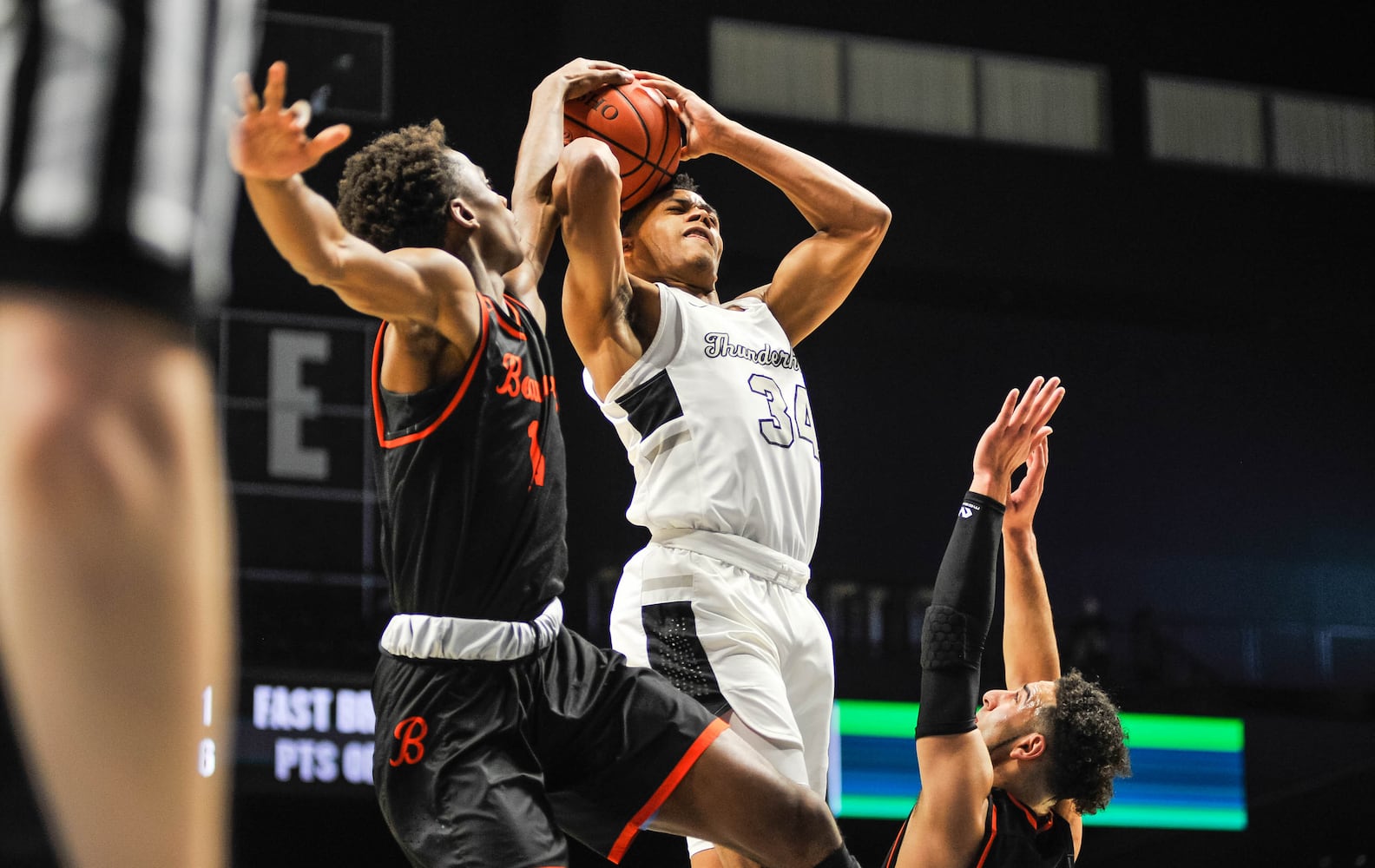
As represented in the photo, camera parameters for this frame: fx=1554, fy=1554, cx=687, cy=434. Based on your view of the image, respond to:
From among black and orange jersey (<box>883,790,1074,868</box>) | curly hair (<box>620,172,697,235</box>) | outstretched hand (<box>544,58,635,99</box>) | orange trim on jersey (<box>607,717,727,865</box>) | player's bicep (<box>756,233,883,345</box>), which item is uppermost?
outstretched hand (<box>544,58,635,99</box>)

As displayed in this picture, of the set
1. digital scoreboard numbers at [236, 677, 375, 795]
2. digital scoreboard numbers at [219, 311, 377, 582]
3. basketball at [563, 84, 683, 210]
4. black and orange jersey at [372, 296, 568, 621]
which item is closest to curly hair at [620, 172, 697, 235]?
basketball at [563, 84, 683, 210]

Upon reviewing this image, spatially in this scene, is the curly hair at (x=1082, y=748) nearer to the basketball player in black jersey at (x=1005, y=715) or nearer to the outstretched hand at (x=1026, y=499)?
the basketball player in black jersey at (x=1005, y=715)

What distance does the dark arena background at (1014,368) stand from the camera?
9625mm

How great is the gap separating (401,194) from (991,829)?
2.10 meters

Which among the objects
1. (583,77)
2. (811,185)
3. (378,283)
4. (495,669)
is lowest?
(495,669)

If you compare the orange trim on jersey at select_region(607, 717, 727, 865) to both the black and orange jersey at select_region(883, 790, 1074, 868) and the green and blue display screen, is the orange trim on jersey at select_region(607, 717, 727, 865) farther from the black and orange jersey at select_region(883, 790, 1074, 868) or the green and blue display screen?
the green and blue display screen

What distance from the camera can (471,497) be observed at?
9.15ft

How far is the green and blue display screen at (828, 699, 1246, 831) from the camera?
33.9 ft

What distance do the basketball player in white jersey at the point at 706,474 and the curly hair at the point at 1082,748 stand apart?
0.67 meters

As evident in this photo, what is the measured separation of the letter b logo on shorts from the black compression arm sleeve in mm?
1356

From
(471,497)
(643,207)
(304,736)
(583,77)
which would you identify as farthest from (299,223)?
(304,736)

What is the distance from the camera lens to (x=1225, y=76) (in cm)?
1318

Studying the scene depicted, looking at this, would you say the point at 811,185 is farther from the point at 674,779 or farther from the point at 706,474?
the point at 674,779

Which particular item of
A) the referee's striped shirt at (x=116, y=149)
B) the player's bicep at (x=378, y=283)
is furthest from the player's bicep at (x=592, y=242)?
the referee's striped shirt at (x=116, y=149)
